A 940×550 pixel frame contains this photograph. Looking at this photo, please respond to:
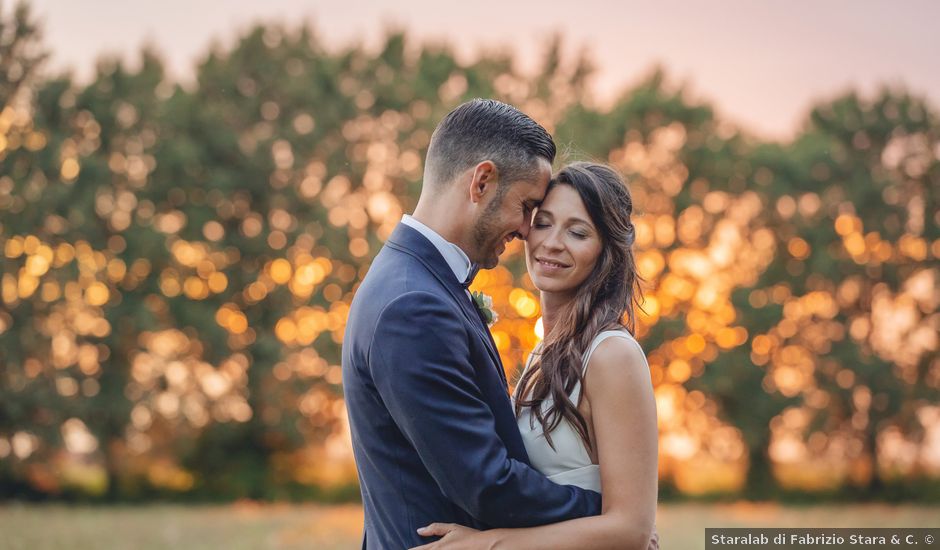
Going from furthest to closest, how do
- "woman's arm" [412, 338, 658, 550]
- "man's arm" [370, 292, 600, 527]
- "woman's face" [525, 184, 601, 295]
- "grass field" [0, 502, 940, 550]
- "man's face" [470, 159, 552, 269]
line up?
"grass field" [0, 502, 940, 550] → "woman's face" [525, 184, 601, 295] → "man's face" [470, 159, 552, 269] → "woman's arm" [412, 338, 658, 550] → "man's arm" [370, 292, 600, 527]

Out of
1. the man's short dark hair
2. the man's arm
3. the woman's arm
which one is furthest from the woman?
the man's short dark hair

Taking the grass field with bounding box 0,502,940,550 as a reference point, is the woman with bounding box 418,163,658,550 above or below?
above

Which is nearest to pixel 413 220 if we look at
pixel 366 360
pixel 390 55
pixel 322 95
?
pixel 366 360

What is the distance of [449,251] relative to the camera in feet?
Result: 11.4

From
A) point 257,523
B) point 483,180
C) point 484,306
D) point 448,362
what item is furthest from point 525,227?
point 257,523

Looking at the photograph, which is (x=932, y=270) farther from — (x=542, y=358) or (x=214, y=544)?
(x=542, y=358)

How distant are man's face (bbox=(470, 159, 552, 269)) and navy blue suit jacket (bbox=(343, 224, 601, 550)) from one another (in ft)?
0.73

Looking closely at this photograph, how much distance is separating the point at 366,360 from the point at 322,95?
2619cm

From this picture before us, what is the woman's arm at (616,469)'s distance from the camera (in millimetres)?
3299

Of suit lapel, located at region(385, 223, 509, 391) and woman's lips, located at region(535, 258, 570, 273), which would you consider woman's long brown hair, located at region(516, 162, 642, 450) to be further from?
suit lapel, located at region(385, 223, 509, 391)

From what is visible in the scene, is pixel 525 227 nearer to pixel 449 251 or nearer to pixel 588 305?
pixel 588 305

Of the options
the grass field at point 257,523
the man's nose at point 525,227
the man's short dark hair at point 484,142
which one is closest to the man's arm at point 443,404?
the man's short dark hair at point 484,142

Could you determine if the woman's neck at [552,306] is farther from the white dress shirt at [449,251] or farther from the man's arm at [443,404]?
the man's arm at [443,404]

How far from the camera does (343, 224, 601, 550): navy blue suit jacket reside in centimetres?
311
